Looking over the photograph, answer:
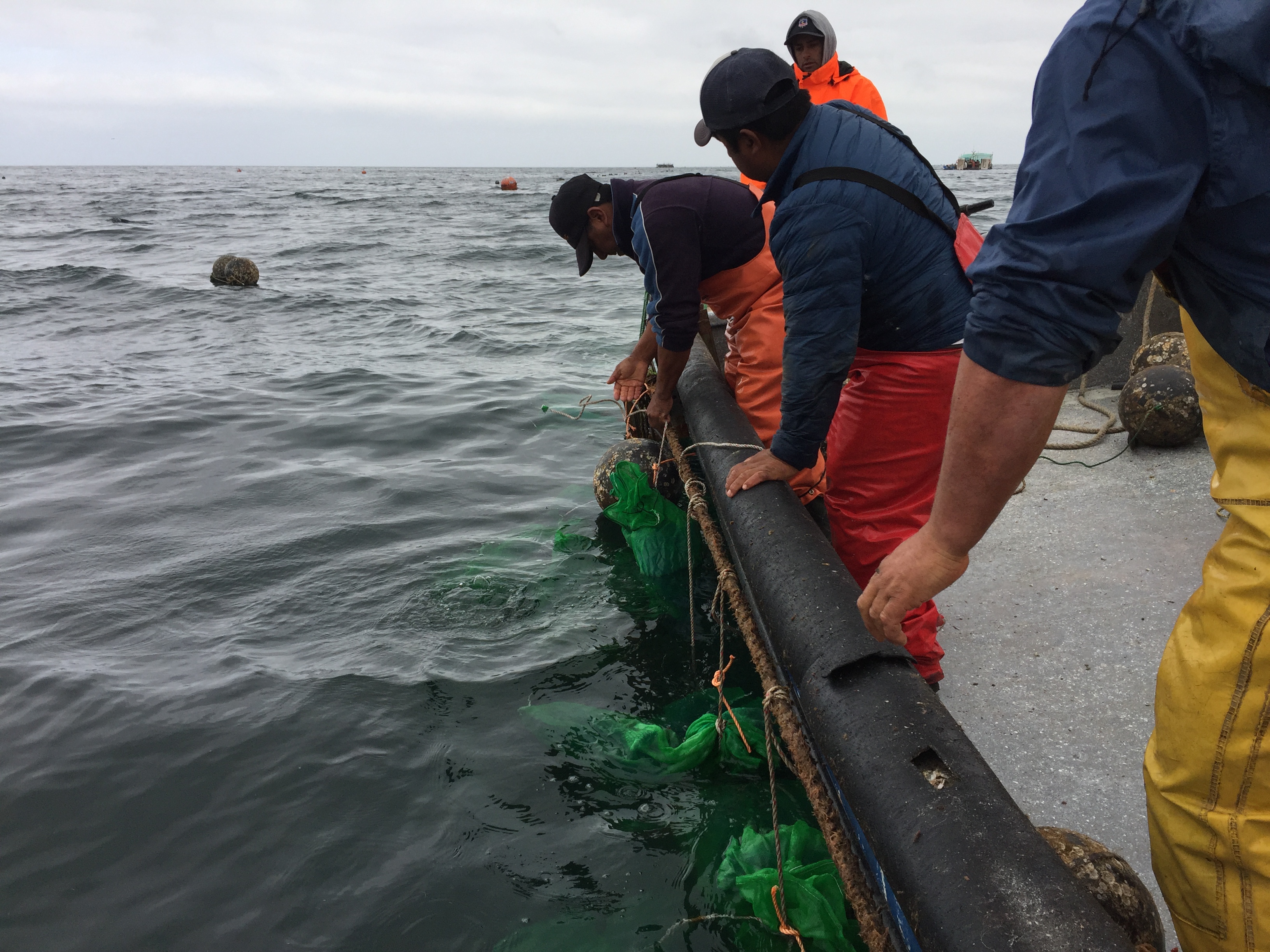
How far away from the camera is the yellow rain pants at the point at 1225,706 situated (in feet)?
4.05

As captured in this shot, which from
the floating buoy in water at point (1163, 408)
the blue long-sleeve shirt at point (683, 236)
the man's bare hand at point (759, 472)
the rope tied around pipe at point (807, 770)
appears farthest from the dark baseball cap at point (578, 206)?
the floating buoy in water at point (1163, 408)

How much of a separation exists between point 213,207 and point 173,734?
147 ft

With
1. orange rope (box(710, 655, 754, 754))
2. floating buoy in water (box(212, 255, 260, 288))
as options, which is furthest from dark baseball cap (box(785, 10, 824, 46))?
floating buoy in water (box(212, 255, 260, 288))

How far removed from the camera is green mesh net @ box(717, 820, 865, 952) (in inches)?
85.2

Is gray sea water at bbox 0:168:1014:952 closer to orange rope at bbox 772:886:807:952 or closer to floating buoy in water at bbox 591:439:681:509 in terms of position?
orange rope at bbox 772:886:807:952

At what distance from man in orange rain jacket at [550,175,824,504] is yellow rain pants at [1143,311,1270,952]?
2290 millimetres

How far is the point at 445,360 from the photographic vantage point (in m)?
11.5

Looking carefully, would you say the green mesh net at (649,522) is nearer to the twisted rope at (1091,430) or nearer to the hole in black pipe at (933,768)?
the twisted rope at (1091,430)

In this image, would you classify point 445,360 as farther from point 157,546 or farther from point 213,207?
point 213,207

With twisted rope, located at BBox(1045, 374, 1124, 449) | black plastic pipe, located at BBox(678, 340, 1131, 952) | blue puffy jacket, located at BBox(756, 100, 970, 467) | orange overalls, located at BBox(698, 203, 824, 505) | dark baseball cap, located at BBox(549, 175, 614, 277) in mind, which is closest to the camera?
black plastic pipe, located at BBox(678, 340, 1131, 952)

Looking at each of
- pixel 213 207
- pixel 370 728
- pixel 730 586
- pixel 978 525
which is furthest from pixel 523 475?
pixel 213 207

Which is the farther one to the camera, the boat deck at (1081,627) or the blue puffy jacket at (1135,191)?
the boat deck at (1081,627)

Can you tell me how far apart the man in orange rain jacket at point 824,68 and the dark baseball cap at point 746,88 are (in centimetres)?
422

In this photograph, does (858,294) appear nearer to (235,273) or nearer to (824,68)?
(824,68)
